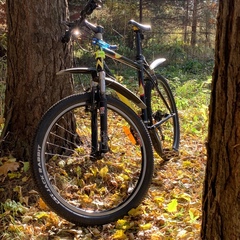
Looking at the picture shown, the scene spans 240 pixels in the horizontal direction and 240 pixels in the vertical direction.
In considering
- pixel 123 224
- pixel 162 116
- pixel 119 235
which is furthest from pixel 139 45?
pixel 119 235

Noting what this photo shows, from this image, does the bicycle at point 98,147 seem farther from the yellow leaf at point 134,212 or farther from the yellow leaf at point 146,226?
the yellow leaf at point 146,226

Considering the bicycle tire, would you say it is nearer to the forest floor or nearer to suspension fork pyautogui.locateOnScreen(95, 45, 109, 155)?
the forest floor

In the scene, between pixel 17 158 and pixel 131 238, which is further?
pixel 17 158

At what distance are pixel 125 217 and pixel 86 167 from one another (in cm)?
64

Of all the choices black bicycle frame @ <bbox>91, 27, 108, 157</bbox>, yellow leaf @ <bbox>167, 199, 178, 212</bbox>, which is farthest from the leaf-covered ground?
black bicycle frame @ <bbox>91, 27, 108, 157</bbox>

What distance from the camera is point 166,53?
12484 millimetres

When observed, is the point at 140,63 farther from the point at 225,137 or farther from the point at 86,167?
the point at 225,137

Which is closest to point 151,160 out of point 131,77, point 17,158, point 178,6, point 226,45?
point 17,158

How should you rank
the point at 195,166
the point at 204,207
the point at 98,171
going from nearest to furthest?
the point at 204,207, the point at 98,171, the point at 195,166

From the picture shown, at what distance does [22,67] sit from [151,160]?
1357 mm

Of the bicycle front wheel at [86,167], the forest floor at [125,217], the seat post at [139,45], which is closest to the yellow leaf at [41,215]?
the forest floor at [125,217]

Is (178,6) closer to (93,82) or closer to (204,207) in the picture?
(93,82)

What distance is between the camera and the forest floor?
2564 millimetres

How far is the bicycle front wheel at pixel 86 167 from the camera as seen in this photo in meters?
2.61
